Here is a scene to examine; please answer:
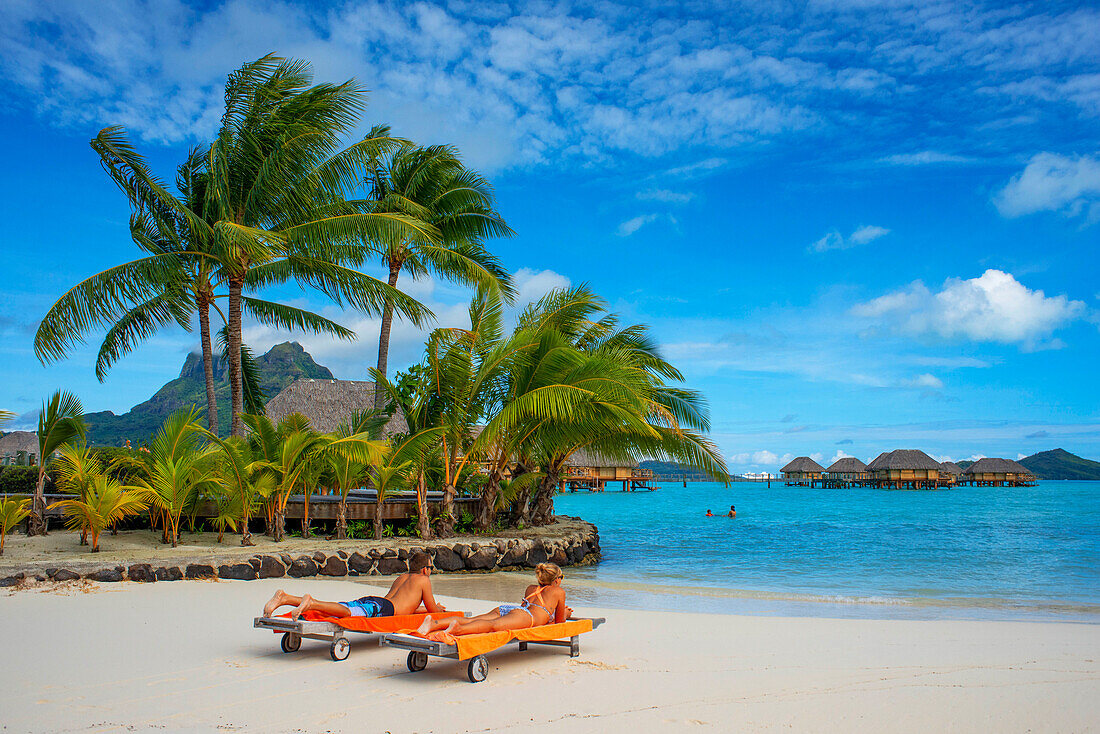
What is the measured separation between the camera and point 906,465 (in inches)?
2687

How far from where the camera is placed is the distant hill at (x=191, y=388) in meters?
63.7

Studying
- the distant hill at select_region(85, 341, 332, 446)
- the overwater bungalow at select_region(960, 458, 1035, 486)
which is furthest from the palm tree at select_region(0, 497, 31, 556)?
the overwater bungalow at select_region(960, 458, 1035, 486)

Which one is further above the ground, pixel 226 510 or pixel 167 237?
pixel 167 237

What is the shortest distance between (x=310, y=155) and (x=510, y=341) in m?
5.02

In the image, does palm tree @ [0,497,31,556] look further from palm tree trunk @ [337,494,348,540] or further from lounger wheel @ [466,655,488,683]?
lounger wheel @ [466,655,488,683]

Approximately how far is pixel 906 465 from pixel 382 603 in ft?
238

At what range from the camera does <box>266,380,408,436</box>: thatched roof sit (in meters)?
26.4

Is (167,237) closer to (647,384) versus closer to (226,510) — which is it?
Result: (226,510)

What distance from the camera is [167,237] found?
1276cm

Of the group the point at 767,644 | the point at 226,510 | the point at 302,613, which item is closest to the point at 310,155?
the point at 226,510

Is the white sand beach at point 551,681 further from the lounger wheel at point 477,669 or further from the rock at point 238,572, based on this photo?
the rock at point 238,572

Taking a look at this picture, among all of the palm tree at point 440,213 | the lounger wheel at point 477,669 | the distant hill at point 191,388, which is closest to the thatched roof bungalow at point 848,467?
the distant hill at point 191,388

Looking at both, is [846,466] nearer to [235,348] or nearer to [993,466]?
[993,466]

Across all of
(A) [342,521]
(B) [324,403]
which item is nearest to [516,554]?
(A) [342,521]
